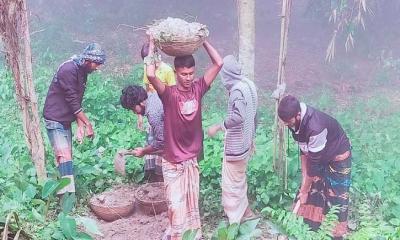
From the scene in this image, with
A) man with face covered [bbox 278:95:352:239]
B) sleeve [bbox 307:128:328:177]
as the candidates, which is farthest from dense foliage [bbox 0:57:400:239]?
sleeve [bbox 307:128:328:177]

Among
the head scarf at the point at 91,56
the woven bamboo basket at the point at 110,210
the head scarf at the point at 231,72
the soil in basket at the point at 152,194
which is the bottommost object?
the woven bamboo basket at the point at 110,210

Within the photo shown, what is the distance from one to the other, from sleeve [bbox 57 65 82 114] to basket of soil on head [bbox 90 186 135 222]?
1003mm

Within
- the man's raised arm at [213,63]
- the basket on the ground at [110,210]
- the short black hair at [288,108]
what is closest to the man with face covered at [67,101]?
the basket on the ground at [110,210]

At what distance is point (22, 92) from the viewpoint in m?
5.04

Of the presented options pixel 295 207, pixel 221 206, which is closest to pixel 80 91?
pixel 221 206

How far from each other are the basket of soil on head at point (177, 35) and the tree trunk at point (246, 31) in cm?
426

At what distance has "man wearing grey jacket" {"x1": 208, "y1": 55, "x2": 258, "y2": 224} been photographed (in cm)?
475

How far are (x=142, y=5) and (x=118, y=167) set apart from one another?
35.8 ft

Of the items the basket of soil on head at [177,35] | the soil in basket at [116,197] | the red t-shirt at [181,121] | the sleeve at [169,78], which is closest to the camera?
the basket of soil on head at [177,35]

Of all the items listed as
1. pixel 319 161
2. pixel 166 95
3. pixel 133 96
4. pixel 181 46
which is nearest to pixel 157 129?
pixel 133 96

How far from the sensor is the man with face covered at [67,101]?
510 centimetres

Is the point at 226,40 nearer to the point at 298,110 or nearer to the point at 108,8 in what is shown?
the point at 108,8

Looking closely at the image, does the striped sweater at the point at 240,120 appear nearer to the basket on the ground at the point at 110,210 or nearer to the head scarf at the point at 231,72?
the head scarf at the point at 231,72

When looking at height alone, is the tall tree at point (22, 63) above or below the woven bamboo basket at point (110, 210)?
above
